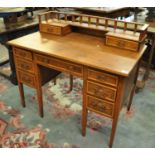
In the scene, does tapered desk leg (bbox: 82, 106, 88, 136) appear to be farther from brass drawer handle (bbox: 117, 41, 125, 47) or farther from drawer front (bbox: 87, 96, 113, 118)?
brass drawer handle (bbox: 117, 41, 125, 47)

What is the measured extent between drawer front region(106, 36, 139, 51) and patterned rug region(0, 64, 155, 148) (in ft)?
2.49

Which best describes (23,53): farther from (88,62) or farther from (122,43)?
(122,43)

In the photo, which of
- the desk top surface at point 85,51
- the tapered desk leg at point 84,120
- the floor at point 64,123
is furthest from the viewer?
the floor at point 64,123

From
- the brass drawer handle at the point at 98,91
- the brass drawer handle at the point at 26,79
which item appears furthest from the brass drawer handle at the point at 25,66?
the brass drawer handle at the point at 98,91

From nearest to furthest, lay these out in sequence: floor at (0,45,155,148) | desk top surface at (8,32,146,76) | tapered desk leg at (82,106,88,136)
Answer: desk top surface at (8,32,146,76) < tapered desk leg at (82,106,88,136) < floor at (0,45,155,148)

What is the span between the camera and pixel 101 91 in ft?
4.29

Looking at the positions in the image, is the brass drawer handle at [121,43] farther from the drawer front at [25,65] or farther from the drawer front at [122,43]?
the drawer front at [25,65]

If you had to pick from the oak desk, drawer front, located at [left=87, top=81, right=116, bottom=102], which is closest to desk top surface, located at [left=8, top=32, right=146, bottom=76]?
the oak desk

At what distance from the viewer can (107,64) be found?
1.21 metres

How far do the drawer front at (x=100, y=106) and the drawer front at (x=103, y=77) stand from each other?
0.16 m

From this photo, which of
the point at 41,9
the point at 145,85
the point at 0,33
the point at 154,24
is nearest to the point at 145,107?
the point at 145,85

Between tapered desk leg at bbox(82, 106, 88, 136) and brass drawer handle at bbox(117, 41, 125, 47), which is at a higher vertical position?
brass drawer handle at bbox(117, 41, 125, 47)

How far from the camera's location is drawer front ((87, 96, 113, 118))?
52.8 inches

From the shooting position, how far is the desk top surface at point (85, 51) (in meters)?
1.21
